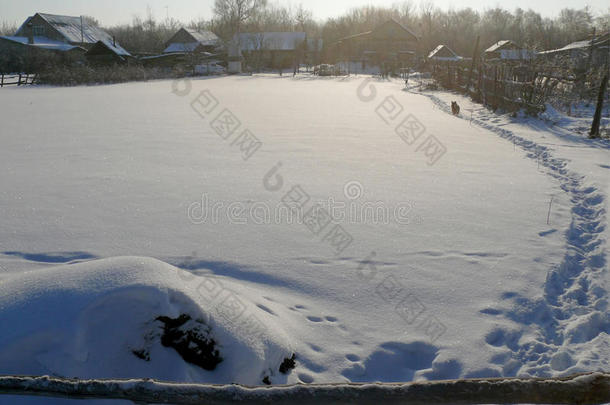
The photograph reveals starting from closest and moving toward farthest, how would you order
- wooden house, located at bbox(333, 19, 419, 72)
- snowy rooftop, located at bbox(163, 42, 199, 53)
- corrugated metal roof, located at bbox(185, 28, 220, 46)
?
snowy rooftop, located at bbox(163, 42, 199, 53) → wooden house, located at bbox(333, 19, 419, 72) → corrugated metal roof, located at bbox(185, 28, 220, 46)

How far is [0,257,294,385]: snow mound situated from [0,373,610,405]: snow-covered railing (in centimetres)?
36

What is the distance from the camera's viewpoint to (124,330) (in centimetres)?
220

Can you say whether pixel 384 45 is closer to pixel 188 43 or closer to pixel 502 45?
pixel 502 45

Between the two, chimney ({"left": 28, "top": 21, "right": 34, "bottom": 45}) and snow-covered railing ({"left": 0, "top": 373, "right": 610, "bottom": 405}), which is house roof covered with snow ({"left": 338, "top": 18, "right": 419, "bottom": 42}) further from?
snow-covered railing ({"left": 0, "top": 373, "right": 610, "bottom": 405})

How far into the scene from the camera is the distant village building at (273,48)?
5419 centimetres

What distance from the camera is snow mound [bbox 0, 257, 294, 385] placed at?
6.75ft

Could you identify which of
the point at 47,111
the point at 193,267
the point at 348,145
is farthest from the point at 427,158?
the point at 47,111

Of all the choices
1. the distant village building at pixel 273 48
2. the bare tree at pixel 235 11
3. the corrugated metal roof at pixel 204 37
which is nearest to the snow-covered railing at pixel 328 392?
the distant village building at pixel 273 48

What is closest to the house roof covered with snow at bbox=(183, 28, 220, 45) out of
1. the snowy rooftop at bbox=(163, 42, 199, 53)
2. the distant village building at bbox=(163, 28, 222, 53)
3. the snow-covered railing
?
the distant village building at bbox=(163, 28, 222, 53)

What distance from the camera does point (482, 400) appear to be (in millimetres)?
1693

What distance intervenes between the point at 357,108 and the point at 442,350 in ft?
46.3

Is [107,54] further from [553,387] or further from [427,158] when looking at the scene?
[553,387]

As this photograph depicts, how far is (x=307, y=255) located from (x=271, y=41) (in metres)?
55.0

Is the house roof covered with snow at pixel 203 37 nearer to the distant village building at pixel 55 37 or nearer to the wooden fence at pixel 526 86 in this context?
the distant village building at pixel 55 37
